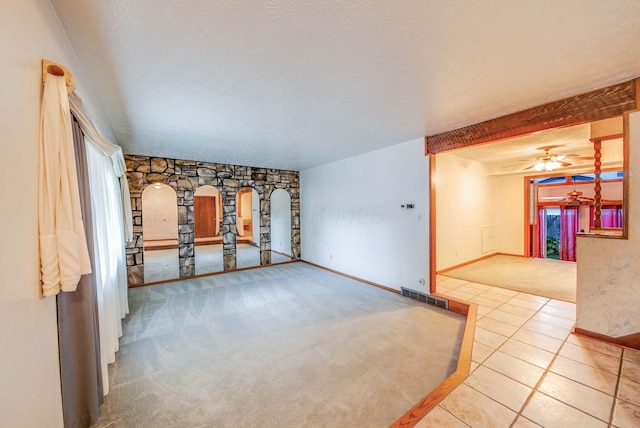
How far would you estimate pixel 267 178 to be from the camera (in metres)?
6.22

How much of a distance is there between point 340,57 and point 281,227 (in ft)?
19.9

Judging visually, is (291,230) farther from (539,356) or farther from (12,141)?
(12,141)

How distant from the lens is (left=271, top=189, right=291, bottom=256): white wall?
7044 millimetres

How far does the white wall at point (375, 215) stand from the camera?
382 centimetres

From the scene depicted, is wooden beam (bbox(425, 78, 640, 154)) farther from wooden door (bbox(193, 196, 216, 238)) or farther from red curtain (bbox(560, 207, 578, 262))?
red curtain (bbox(560, 207, 578, 262))

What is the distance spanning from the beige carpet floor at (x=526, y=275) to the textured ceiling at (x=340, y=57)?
9.62 ft

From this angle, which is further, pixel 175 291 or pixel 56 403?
pixel 175 291

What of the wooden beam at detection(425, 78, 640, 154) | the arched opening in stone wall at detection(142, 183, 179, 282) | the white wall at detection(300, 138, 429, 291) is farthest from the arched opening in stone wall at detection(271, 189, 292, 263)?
the wooden beam at detection(425, 78, 640, 154)

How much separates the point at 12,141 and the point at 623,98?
167 inches

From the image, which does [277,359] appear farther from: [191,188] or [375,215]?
[191,188]

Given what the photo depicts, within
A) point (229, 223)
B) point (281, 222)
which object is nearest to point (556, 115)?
point (229, 223)

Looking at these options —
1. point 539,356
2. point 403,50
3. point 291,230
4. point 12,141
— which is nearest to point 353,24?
point 403,50

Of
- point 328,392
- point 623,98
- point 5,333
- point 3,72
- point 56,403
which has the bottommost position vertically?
point 328,392

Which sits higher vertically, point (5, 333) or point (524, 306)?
point (5, 333)
